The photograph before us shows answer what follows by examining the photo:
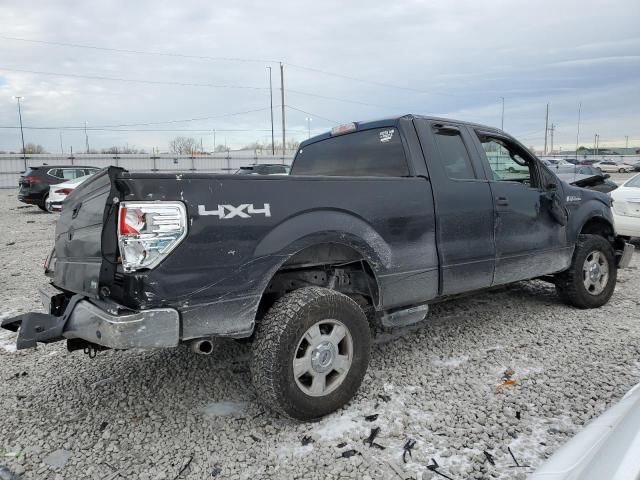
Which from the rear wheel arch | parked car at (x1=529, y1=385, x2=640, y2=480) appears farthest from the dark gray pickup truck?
parked car at (x1=529, y1=385, x2=640, y2=480)

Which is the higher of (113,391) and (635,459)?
(635,459)

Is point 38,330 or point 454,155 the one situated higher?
point 454,155

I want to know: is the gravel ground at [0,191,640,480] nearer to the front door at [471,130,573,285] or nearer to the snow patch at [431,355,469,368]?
the snow patch at [431,355,469,368]

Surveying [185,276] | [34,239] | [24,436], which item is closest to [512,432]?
[185,276]

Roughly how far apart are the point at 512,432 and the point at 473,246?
1.55 metres

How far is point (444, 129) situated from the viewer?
4039mm

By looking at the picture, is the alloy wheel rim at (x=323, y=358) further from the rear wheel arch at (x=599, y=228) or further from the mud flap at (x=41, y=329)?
the rear wheel arch at (x=599, y=228)

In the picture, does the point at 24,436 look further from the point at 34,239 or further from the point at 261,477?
the point at 34,239

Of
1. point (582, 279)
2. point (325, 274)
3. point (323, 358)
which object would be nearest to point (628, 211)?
point (582, 279)

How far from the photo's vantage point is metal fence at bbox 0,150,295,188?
114 feet

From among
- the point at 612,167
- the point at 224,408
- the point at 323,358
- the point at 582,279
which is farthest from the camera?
the point at 612,167

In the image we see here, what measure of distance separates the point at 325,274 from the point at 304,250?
413 mm

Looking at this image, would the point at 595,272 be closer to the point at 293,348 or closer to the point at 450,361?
the point at 450,361

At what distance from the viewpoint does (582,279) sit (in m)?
5.05
